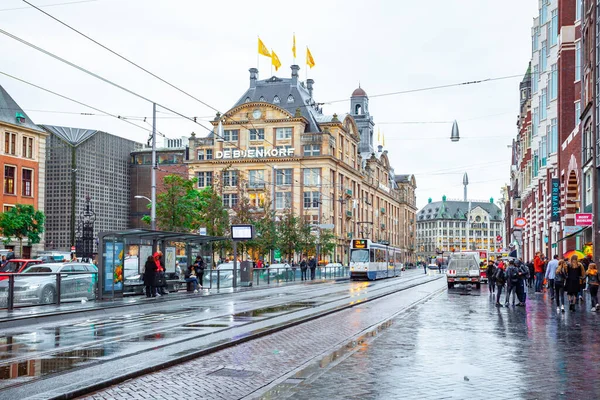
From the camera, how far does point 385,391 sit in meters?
9.12

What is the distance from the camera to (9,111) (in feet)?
220

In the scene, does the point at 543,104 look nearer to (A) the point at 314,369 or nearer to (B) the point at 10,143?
(A) the point at 314,369

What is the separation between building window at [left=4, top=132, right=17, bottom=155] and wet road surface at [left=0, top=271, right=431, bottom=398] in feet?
158

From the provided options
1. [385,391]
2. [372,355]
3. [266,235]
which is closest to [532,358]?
[372,355]

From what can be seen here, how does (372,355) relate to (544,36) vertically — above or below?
below

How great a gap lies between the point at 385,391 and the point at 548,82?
42.0 m

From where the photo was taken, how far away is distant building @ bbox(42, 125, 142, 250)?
96250 mm

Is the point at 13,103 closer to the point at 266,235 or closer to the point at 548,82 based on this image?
the point at 266,235

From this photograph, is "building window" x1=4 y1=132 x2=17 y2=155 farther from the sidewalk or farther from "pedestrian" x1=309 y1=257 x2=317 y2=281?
the sidewalk

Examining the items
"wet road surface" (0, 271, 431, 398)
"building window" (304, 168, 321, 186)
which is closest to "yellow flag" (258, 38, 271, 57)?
"building window" (304, 168, 321, 186)

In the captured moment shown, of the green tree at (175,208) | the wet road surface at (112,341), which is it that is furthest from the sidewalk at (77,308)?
the green tree at (175,208)

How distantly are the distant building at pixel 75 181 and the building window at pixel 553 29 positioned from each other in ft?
209

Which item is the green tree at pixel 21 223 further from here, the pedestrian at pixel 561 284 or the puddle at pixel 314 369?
the puddle at pixel 314 369

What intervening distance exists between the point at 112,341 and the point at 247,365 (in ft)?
13.9
